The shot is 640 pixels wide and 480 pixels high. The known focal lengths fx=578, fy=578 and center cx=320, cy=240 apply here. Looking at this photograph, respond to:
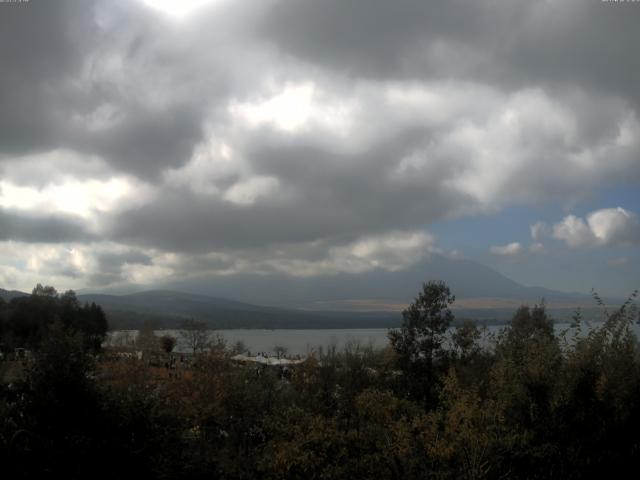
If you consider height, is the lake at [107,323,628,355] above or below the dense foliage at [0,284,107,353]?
below

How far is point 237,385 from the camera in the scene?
21047 mm

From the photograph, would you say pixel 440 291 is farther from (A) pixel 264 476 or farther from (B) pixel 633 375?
(A) pixel 264 476

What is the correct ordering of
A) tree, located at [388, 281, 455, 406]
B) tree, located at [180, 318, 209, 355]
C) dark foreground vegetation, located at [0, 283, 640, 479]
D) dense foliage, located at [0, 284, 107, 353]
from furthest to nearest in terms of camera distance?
dense foliage, located at [0, 284, 107, 353] < tree, located at [180, 318, 209, 355] < tree, located at [388, 281, 455, 406] < dark foreground vegetation, located at [0, 283, 640, 479]

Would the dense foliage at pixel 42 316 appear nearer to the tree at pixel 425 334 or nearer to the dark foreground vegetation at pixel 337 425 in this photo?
the tree at pixel 425 334

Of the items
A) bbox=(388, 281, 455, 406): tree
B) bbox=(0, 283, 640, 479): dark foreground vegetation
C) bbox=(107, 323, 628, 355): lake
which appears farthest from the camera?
bbox=(107, 323, 628, 355): lake

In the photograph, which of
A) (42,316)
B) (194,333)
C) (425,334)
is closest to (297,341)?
(42,316)

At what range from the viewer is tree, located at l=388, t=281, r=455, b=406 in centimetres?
2969

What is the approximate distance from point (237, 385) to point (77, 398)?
9.86 m

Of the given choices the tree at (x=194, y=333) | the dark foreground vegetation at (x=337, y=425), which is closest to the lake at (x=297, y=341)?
the tree at (x=194, y=333)

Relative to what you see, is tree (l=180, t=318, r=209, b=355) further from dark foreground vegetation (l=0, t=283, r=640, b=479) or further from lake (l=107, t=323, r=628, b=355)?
dark foreground vegetation (l=0, t=283, r=640, b=479)

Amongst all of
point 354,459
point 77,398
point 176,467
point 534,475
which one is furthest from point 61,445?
point 534,475

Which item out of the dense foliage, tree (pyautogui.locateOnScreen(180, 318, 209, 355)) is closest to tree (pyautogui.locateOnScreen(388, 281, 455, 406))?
tree (pyautogui.locateOnScreen(180, 318, 209, 355))

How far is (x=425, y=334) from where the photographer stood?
3022 cm

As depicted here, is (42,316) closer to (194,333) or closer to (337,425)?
(194,333)
